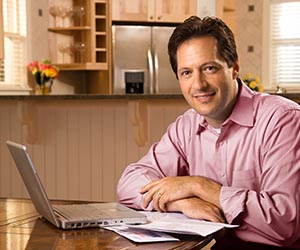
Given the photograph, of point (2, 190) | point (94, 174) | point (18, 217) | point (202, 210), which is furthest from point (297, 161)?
point (2, 190)

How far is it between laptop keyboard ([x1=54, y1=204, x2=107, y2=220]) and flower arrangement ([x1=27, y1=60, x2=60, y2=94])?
4020 millimetres

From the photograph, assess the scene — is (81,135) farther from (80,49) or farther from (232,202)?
(80,49)

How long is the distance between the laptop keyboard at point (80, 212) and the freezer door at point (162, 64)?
15.0 ft

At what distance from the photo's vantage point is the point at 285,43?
7.51 metres

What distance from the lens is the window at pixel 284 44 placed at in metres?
7.44

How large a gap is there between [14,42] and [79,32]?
70 centimetres

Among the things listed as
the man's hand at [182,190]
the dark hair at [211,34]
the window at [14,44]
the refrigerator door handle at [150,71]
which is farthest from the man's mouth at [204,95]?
the refrigerator door handle at [150,71]

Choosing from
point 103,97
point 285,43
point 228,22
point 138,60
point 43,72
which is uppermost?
point 228,22

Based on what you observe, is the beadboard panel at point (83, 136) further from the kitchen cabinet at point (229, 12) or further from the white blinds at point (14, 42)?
the kitchen cabinet at point (229, 12)

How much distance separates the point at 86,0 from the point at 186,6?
3.55ft

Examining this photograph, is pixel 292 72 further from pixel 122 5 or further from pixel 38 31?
pixel 38 31

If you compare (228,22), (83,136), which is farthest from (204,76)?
(228,22)

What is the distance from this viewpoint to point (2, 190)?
4000 millimetres

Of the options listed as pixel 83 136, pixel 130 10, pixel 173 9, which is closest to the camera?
pixel 83 136
